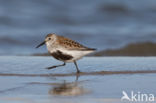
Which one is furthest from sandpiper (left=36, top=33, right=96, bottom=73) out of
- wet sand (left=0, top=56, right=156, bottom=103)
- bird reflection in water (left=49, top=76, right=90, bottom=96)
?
bird reflection in water (left=49, top=76, right=90, bottom=96)

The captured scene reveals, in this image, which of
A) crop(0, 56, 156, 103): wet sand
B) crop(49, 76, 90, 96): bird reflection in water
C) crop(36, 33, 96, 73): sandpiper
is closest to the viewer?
crop(0, 56, 156, 103): wet sand

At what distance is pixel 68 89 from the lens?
207 inches

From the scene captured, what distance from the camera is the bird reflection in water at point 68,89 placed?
16.3 feet

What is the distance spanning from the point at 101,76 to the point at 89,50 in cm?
71

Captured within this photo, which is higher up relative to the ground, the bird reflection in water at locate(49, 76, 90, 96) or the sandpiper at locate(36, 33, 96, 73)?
the sandpiper at locate(36, 33, 96, 73)

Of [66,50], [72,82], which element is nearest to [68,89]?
[72,82]

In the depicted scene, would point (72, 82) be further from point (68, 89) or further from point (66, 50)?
point (66, 50)

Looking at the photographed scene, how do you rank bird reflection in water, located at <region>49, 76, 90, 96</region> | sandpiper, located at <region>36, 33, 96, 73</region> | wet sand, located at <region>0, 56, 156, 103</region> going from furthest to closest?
sandpiper, located at <region>36, 33, 96, 73</region> < bird reflection in water, located at <region>49, 76, 90, 96</region> < wet sand, located at <region>0, 56, 156, 103</region>

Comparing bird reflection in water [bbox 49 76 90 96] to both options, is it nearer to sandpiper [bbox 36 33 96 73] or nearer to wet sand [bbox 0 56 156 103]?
wet sand [bbox 0 56 156 103]

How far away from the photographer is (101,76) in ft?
21.9

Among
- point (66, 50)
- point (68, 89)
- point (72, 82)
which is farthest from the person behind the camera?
point (66, 50)

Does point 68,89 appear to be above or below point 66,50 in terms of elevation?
below

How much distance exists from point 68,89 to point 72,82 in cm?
71

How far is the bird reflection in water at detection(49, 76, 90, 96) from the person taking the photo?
195 inches
